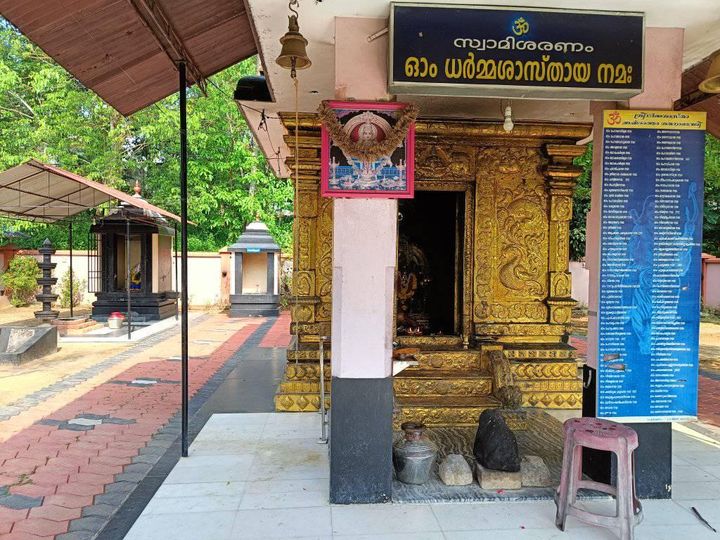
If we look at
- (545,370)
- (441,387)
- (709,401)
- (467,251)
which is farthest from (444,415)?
(709,401)

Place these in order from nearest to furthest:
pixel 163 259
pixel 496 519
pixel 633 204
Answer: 1. pixel 496 519
2. pixel 633 204
3. pixel 163 259

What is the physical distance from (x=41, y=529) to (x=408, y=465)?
94.0 inches

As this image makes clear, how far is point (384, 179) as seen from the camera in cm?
352

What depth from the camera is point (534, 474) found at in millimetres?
3750

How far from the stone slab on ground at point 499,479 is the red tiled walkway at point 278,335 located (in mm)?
6982

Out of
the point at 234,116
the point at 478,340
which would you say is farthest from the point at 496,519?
the point at 234,116

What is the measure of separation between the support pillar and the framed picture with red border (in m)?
0.09

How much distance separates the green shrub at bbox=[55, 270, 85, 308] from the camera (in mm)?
16344

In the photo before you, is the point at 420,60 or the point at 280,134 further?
the point at 280,134

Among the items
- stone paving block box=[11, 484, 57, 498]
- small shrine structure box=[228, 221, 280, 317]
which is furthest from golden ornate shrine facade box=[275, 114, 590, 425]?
small shrine structure box=[228, 221, 280, 317]

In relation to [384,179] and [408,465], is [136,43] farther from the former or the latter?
[408,465]

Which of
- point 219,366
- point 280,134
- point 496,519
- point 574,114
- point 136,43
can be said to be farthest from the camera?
point 219,366

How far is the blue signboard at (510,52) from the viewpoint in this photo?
3.37 m

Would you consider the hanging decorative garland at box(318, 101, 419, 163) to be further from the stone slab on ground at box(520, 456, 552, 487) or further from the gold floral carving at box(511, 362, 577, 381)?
the gold floral carving at box(511, 362, 577, 381)
